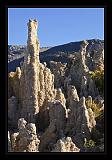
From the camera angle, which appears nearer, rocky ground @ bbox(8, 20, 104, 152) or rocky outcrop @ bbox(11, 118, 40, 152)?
rocky outcrop @ bbox(11, 118, 40, 152)

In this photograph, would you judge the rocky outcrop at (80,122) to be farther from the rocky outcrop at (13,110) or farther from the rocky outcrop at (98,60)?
the rocky outcrop at (98,60)

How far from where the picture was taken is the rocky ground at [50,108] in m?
7.84

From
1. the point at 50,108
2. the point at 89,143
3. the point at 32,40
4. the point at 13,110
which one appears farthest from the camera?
the point at 32,40

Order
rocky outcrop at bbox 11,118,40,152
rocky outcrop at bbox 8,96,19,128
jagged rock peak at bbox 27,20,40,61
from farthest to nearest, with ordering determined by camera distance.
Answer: jagged rock peak at bbox 27,20,40,61, rocky outcrop at bbox 8,96,19,128, rocky outcrop at bbox 11,118,40,152

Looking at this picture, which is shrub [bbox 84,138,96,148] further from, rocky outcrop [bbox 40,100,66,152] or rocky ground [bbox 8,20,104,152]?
rocky outcrop [bbox 40,100,66,152]

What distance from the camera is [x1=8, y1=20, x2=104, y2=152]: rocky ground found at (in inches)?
309

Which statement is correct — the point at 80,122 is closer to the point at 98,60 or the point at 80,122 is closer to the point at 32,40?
the point at 32,40

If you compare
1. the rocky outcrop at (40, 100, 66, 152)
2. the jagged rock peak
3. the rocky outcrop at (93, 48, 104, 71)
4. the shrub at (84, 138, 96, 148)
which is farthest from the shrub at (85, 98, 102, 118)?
the rocky outcrop at (93, 48, 104, 71)

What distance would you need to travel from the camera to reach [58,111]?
9.79 metres

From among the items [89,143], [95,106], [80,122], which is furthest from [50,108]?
[95,106]

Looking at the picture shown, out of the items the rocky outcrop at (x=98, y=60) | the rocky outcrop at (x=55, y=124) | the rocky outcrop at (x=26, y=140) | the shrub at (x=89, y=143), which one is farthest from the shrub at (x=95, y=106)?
the rocky outcrop at (x=98, y=60)

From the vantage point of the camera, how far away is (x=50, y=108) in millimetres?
10070

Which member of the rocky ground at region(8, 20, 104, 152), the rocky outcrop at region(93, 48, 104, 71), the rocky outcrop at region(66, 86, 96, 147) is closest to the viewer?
the rocky ground at region(8, 20, 104, 152)

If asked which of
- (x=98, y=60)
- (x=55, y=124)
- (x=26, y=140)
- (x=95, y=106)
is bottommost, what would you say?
(x=26, y=140)
